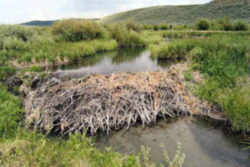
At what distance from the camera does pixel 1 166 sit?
2.69m

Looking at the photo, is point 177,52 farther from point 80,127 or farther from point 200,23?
point 200,23

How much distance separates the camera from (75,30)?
19.2 m

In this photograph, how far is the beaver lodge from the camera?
5324 mm

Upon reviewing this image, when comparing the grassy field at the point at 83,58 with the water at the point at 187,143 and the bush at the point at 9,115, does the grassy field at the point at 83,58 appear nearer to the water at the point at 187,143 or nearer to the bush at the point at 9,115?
the bush at the point at 9,115

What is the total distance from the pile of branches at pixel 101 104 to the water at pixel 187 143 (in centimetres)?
37

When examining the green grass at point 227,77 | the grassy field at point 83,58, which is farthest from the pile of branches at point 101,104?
the green grass at point 227,77

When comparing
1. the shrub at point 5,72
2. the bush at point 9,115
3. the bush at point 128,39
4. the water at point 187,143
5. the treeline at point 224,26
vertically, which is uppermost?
the treeline at point 224,26

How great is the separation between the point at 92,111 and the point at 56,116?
1.04 meters

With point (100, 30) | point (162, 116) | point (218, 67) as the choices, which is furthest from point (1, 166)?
point (100, 30)

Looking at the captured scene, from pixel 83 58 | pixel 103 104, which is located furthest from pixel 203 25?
pixel 103 104

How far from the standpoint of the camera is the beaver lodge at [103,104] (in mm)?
5324

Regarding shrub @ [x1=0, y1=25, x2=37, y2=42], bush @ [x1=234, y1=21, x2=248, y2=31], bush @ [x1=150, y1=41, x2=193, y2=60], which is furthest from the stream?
bush @ [x1=234, y1=21, x2=248, y2=31]

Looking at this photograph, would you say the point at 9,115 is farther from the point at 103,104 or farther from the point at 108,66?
the point at 108,66

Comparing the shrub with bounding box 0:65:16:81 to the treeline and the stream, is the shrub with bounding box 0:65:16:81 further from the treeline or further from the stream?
the treeline
